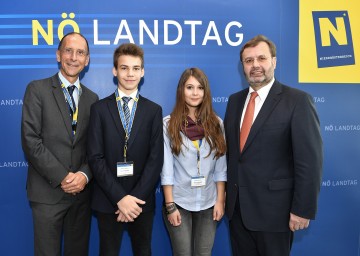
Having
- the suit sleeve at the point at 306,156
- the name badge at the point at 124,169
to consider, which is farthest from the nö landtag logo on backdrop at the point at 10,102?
the suit sleeve at the point at 306,156

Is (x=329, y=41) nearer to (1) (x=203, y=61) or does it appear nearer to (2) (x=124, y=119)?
(1) (x=203, y=61)

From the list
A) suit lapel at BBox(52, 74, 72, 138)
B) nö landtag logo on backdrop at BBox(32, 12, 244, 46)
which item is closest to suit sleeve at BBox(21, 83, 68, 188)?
suit lapel at BBox(52, 74, 72, 138)

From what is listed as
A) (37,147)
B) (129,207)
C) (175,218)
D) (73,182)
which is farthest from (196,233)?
(37,147)

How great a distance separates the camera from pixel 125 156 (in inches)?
85.2

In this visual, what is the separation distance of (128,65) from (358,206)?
276cm

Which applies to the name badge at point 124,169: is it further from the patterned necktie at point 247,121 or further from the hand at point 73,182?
the patterned necktie at point 247,121

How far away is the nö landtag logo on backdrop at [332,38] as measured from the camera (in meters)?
3.13

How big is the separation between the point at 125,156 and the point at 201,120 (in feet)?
1.98

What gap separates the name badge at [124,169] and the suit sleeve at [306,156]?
106cm

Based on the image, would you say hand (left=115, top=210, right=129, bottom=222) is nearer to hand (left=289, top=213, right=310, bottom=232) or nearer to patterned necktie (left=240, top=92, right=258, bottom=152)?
patterned necktie (left=240, top=92, right=258, bottom=152)

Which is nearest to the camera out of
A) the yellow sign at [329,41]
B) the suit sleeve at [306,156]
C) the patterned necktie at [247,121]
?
the suit sleeve at [306,156]

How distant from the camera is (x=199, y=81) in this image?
2.31 meters

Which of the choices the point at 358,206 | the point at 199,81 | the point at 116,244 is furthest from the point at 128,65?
the point at 358,206

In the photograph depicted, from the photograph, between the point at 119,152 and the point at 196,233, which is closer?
the point at 119,152
